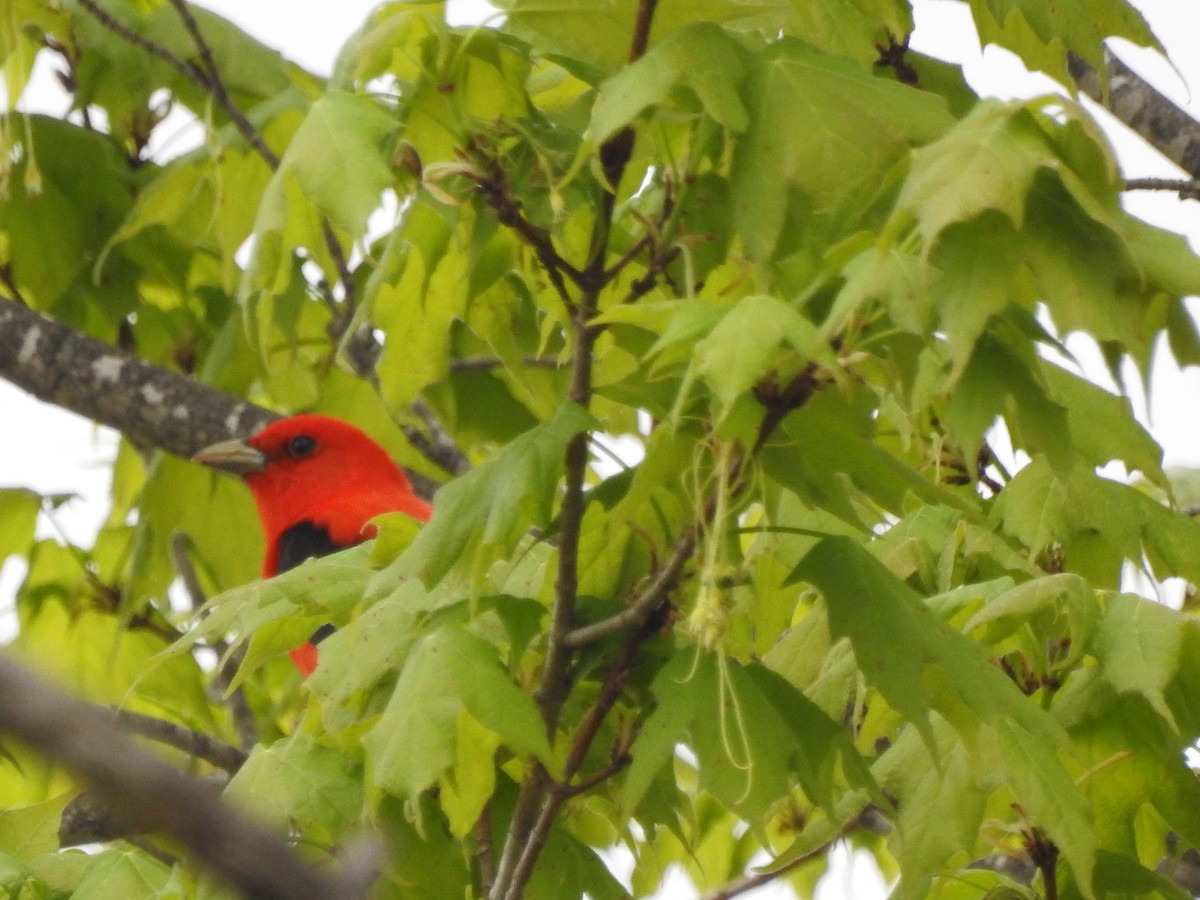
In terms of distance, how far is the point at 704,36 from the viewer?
191cm

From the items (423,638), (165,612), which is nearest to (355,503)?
(165,612)

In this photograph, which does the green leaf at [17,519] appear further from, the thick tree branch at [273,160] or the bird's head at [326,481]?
the bird's head at [326,481]

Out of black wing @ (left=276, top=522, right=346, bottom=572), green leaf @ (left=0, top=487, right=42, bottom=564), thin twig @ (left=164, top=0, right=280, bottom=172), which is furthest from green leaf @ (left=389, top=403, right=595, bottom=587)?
black wing @ (left=276, top=522, right=346, bottom=572)

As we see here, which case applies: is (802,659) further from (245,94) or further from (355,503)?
(355,503)

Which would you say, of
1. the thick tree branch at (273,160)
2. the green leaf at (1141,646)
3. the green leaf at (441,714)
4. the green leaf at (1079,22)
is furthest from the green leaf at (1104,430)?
the thick tree branch at (273,160)

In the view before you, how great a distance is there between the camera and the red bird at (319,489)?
17.1 feet

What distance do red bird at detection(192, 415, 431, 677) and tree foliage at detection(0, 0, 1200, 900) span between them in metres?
2.39

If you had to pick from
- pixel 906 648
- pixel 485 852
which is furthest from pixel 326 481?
pixel 906 648

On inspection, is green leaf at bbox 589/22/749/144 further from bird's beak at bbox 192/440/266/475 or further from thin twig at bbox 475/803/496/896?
bird's beak at bbox 192/440/266/475

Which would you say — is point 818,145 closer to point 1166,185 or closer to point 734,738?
point 734,738

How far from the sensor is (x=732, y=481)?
179 centimetres

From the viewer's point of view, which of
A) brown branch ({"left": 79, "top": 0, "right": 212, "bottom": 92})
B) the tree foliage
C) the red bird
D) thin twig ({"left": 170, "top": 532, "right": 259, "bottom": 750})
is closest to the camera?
the tree foliage

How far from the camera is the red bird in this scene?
17.1 ft

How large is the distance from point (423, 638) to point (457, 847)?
1.46 ft
